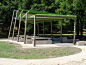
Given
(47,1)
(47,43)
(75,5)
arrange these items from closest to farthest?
1. (47,43)
2. (75,5)
3. (47,1)

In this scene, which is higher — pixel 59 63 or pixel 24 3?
pixel 24 3

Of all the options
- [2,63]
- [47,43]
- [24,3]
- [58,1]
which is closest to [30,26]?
[24,3]

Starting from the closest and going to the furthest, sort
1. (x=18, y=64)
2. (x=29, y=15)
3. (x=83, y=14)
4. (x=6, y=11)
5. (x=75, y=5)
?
(x=18, y=64), (x=29, y=15), (x=75, y=5), (x=83, y=14), (x=6, y=11)

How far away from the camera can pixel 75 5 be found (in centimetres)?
1978

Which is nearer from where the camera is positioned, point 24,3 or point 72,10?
point 72,10

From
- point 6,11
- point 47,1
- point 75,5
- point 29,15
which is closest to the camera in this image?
point 29,15

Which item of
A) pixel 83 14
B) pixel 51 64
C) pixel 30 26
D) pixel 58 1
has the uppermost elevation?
pixel 58 1

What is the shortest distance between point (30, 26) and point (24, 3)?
4.42 m

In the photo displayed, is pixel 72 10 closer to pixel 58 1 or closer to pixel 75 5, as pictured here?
pixel 75 5

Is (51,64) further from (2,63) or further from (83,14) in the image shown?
(83,14)

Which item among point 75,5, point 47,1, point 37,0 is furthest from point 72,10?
point 37,0

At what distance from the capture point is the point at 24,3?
2570 centimetres

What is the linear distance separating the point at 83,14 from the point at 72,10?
1896mm

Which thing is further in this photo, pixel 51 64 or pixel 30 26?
pixel 30 26
